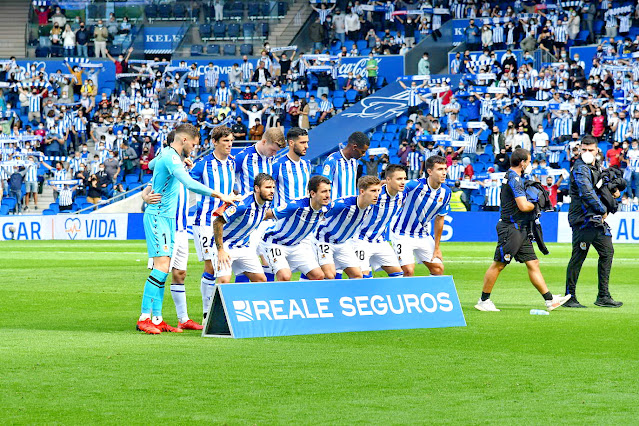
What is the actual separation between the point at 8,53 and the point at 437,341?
4156 cm

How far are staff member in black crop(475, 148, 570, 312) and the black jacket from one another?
0.98 m

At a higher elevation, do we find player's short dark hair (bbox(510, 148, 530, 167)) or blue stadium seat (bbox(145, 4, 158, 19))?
blue stadium seat (bbox(145, 4, 158, 19))

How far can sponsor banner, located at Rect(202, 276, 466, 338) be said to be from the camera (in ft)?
33.3

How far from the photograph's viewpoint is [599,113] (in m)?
32.1

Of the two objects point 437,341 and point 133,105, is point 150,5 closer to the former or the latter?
point 133,105

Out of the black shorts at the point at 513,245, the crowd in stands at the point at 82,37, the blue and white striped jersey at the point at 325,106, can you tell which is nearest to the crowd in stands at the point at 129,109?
the blue and white striped jersey at the point at 325,106

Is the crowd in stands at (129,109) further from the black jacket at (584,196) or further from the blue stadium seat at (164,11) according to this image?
the black jacket at (584,196)

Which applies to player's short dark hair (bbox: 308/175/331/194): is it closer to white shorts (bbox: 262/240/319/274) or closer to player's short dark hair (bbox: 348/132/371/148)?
white shorts (bbox: 262/240/319/274)

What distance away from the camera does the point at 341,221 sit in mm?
12141

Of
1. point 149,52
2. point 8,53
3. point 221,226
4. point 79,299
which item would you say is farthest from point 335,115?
point 221,226

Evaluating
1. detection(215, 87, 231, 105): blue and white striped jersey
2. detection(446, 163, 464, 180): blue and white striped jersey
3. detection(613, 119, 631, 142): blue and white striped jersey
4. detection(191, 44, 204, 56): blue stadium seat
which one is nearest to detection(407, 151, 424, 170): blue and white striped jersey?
detection(446, 163, 464, 180): blue and white striped jersey

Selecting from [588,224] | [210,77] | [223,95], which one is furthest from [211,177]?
[210,77]

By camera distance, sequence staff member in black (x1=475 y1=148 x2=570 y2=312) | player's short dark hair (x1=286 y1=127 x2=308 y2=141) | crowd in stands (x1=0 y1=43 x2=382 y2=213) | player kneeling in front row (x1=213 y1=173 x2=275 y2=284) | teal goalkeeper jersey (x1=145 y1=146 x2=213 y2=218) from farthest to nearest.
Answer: crowd in stands (x1=0 y1=43 x2=382 y2=213)
staff member in black (x1=475 y1=148 x2=570 y2=312)
player's short dark hair (x1=286 y1=127 x2=308 y2=141)
player kneeling in front row (x1=213 y1=173 x2=275 y2=284)
teal goalkeeper jersey (x1=145 y1=146 x2=213 y2=218)

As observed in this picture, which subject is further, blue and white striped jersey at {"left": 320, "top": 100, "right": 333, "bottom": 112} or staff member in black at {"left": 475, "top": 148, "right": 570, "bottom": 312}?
blue and white striped jersey at {"left": 320, "top": 100, "right": 333, "bottom": 112}
